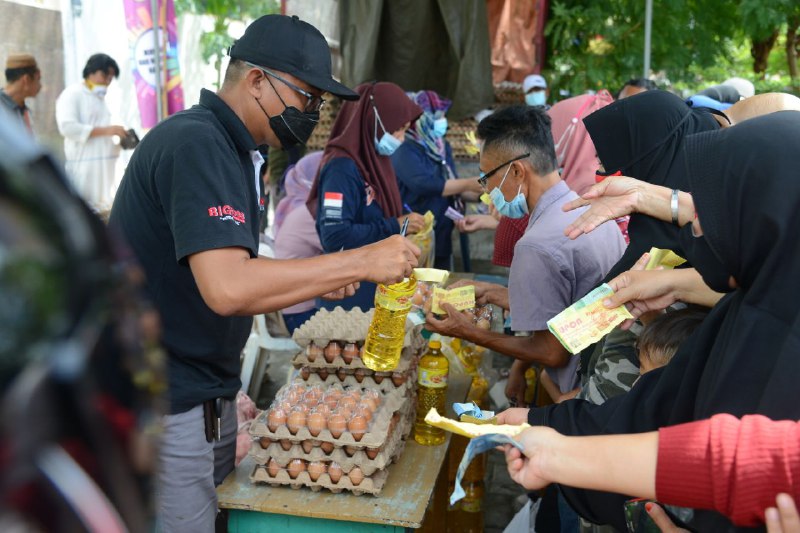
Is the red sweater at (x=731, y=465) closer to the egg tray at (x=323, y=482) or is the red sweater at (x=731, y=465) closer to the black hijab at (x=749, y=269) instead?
the black hijab at (x=749, y=269)

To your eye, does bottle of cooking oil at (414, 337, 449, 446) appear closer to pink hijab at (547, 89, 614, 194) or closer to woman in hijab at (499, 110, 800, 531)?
woman in hijab at (499, 110, 800, 531)

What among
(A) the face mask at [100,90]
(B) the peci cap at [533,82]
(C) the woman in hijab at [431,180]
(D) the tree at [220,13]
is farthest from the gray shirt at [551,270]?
(B) the peci cap at [533,82]

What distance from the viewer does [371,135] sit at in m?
4.89

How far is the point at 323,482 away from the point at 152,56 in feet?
11.8

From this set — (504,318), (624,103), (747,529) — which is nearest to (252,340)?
(504,318)

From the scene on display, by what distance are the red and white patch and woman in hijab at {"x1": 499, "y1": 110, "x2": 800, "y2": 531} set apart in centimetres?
295

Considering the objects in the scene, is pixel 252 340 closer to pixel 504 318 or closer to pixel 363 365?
pixel 504 318

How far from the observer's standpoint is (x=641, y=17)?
9039 millimetres

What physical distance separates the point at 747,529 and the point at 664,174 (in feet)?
5.78

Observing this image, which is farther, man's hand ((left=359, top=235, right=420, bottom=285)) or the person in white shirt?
the person in white shirt

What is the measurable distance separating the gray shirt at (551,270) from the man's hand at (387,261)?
0.84 metres

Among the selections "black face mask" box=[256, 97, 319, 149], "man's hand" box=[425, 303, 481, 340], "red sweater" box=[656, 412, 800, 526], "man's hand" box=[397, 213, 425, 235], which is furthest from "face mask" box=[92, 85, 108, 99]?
"red sweater" box=[656, 412, 800, 526]

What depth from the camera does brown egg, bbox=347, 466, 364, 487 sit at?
2637 millimetres

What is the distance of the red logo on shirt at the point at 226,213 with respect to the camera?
2.09 m
